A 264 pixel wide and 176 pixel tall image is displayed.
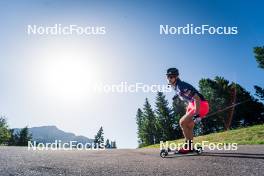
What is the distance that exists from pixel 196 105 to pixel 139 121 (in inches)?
4132

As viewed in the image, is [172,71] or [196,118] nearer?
[196,118]

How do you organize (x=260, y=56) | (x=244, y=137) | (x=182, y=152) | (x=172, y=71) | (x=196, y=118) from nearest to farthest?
(x=196, y=118) → (x=182, y=152) → (x=172, y=71) → (x=244, y=137) → (x=260, y=56)

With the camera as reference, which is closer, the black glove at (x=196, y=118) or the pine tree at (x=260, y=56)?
the black glove at (x=196, y=118)

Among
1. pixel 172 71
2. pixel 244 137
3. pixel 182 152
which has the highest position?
pixel 172 71

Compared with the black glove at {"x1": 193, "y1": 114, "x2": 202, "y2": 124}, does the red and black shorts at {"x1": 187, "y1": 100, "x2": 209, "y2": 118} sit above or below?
above

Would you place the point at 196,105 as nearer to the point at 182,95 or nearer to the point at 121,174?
the point at 182,95

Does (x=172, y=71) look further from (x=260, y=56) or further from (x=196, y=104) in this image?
(x=260, y=56)

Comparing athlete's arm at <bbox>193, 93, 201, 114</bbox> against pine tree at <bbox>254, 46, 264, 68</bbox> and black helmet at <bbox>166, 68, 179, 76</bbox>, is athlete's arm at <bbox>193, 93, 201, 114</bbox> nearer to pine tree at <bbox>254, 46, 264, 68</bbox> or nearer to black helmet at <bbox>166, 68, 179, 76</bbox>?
black helmet at <bbox>166, 68, 179, 76</bbox>

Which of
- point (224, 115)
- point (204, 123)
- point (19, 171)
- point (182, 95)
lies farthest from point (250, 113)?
point (19, 171)

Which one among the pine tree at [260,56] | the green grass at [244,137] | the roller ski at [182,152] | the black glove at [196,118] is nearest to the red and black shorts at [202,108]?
the black glove at [196,118]

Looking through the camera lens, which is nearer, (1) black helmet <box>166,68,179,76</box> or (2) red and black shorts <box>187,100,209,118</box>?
(2) red and black shorts <box>187,100,209,118</box>

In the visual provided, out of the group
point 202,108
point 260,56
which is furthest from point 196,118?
point 260,56

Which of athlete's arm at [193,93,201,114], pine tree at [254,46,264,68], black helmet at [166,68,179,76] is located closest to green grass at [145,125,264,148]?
athlete's arm at [193,93,201,114]

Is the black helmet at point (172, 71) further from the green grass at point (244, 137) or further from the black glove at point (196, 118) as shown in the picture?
the green grass at point (244, 137)
